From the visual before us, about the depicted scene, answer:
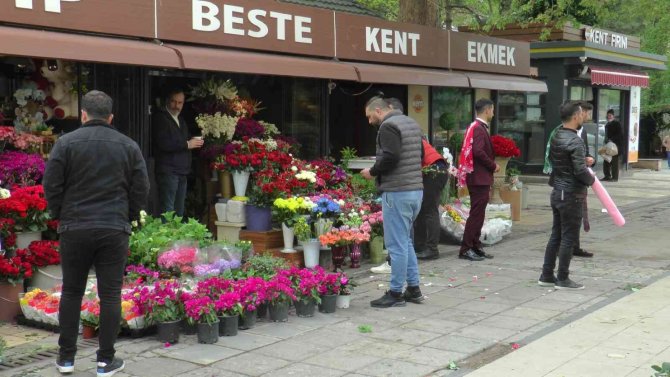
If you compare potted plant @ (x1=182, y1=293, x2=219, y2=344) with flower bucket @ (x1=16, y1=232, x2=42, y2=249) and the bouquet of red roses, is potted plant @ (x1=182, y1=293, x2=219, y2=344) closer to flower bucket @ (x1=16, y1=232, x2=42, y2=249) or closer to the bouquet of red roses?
flower bucket @ (x1=16, y1=232, x2=42, y2=249)

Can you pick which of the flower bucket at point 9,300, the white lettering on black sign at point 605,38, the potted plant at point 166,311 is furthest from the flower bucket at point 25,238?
the white lettering on black sign at point 605,38

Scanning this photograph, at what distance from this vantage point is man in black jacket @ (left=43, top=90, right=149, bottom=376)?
4.82 meters

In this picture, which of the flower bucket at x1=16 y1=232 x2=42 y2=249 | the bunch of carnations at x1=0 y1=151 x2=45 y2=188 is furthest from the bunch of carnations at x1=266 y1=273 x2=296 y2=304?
the bunch of carnations at x1=0 y1=151 x2=45 y2=188

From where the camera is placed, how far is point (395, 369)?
5.23 metres

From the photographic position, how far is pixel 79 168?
4824 mm

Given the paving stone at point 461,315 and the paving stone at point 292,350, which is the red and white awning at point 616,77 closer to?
the paving stone at point 461,315

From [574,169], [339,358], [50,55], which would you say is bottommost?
[339,358]

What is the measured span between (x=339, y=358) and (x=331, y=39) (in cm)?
512

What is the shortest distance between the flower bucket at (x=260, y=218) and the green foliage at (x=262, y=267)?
149 cm

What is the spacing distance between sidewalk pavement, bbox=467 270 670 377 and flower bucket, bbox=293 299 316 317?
175cm

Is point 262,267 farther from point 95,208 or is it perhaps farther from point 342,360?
point 95,208

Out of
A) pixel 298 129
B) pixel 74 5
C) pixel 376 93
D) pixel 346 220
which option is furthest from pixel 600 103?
pixel 74 5

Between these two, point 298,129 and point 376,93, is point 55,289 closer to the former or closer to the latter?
point 298,129

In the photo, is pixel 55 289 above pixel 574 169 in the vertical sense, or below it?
below
